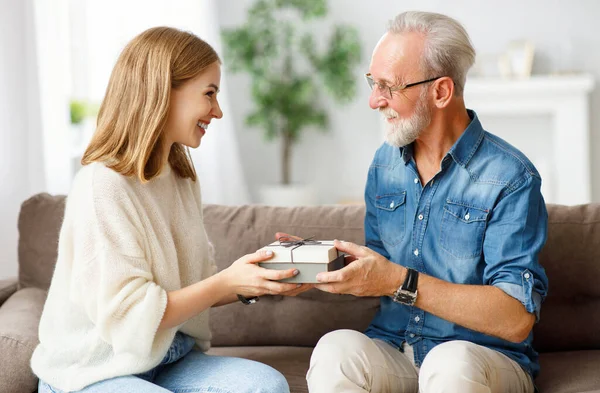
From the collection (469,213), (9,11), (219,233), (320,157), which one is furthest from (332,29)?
(469,213)

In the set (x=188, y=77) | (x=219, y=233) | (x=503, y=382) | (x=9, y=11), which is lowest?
(x=503, y=382)

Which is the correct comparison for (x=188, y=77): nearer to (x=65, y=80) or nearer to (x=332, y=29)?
(x=65, y=80)

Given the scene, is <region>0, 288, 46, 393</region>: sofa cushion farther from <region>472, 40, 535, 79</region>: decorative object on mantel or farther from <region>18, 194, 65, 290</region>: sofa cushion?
<region>472, 40, 535, 79</region>: decorative object on mantel

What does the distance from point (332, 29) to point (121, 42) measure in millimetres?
2044

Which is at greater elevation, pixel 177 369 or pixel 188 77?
pixel 188 77

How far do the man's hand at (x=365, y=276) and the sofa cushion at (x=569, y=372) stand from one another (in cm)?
51

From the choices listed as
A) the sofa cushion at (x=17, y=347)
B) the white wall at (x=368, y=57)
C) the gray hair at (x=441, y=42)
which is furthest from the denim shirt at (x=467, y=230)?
the white wall at (x=368, y=57)

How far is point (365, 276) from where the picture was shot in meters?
1.71

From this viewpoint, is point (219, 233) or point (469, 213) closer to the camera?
point (469, 213)

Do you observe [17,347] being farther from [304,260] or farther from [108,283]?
[304,260]

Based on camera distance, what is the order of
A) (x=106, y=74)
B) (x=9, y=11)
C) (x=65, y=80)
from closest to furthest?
1. (x=9, y=11)
2. (x=65, y=80)
3. (x=106, y=74)

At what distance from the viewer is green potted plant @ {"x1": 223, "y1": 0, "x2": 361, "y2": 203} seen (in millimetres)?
5672

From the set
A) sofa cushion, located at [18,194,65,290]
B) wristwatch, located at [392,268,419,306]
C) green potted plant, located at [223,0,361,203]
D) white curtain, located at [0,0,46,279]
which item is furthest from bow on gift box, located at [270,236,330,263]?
green potted plant, located at [223,0,361,203]

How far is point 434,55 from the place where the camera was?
194cm
